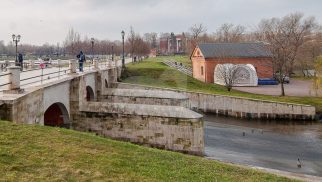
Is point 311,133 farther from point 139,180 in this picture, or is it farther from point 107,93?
point 139,180

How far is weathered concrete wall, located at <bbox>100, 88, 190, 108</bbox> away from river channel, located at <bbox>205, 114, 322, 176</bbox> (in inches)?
116

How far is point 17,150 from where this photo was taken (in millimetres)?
7613

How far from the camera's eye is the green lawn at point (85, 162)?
6820 mm

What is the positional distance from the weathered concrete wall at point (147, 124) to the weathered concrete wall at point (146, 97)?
588cm

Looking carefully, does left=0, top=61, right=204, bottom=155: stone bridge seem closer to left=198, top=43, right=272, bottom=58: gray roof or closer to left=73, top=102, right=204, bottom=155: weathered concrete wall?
left=73, top=102, right=204, bottom=155: weathered concrete wall

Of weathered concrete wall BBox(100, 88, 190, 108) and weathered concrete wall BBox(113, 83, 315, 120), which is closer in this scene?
weathered concrete wall BBox(100, 88, 190, 108)

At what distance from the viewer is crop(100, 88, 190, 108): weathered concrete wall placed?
79.9 ft

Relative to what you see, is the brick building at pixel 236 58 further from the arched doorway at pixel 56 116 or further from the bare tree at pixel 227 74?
the arched doorway at pixel 56 116

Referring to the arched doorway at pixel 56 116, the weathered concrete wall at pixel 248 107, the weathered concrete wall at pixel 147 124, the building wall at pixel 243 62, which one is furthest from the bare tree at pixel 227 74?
the arched doorway at pixel 56 116

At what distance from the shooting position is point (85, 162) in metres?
7.57

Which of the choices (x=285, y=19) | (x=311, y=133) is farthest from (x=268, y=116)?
(x=285, y=19)

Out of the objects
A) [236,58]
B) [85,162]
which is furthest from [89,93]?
[236,58]

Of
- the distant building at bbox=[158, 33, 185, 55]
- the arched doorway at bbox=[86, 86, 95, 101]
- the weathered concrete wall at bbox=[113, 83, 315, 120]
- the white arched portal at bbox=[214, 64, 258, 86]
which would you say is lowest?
the weathered concrete wall at bbox=[113, 83, 315, 120]

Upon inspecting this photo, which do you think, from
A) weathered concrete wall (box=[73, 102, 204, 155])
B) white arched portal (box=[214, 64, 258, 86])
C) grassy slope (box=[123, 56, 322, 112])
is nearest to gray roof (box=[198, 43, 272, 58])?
white arched portal (box=[214, 64, 258, 86])
